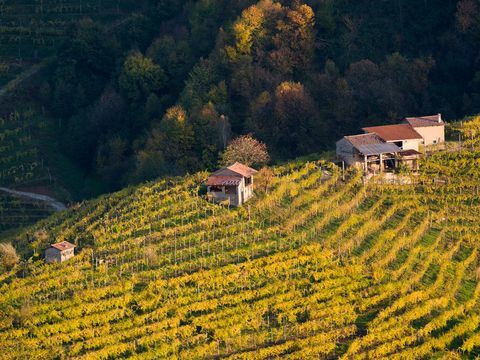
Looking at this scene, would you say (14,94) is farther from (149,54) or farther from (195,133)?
(195,133)

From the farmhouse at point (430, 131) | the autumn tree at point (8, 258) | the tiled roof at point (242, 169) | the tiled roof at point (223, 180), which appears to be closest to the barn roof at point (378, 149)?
the farmhouse at point (430, 131)

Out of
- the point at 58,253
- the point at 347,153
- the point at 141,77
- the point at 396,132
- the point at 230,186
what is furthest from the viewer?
the point at 141,77

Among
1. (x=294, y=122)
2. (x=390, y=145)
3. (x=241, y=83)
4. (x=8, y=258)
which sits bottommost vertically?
(x=8, y=258)

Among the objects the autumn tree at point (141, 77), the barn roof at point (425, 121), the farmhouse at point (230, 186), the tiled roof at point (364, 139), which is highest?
the autumn tree at point (141, 77)

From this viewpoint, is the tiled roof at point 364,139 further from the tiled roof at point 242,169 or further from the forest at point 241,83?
the forest at point 241,83

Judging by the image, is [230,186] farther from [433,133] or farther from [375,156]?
[433,133]

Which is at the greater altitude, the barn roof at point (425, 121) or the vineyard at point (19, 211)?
the barn roof at point (425, 121)

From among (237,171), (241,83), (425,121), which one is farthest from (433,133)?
(241,83)
